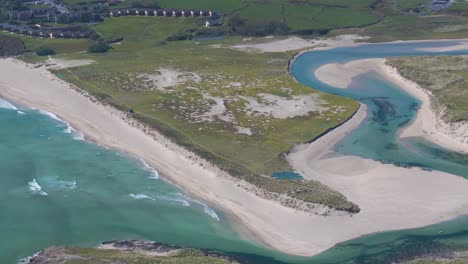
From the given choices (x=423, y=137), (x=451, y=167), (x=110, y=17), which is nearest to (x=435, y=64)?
(x=423, y=137)

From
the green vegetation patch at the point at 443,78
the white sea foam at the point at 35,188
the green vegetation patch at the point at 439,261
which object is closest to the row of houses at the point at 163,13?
the green vegetation patch at the point at 443,78

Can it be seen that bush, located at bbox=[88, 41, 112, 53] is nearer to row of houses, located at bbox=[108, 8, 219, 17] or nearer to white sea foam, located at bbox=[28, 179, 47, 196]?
row of houses, located at bbox=[108, 8, 219, 17]

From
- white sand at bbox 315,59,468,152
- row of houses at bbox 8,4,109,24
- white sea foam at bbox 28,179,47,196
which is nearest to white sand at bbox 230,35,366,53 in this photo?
white sand at bbox 315,59,468,152

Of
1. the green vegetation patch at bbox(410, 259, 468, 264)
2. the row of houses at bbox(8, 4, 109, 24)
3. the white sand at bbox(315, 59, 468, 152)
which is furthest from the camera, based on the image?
the row of houses at bbox(8, 4, 109, 24)

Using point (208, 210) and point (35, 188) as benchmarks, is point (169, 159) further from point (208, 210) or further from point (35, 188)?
point (35, 188)

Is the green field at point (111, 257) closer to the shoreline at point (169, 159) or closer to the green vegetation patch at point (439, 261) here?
the shoreline at point (169, 159)

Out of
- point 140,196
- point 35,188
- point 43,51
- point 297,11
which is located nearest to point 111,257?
point 140,196
